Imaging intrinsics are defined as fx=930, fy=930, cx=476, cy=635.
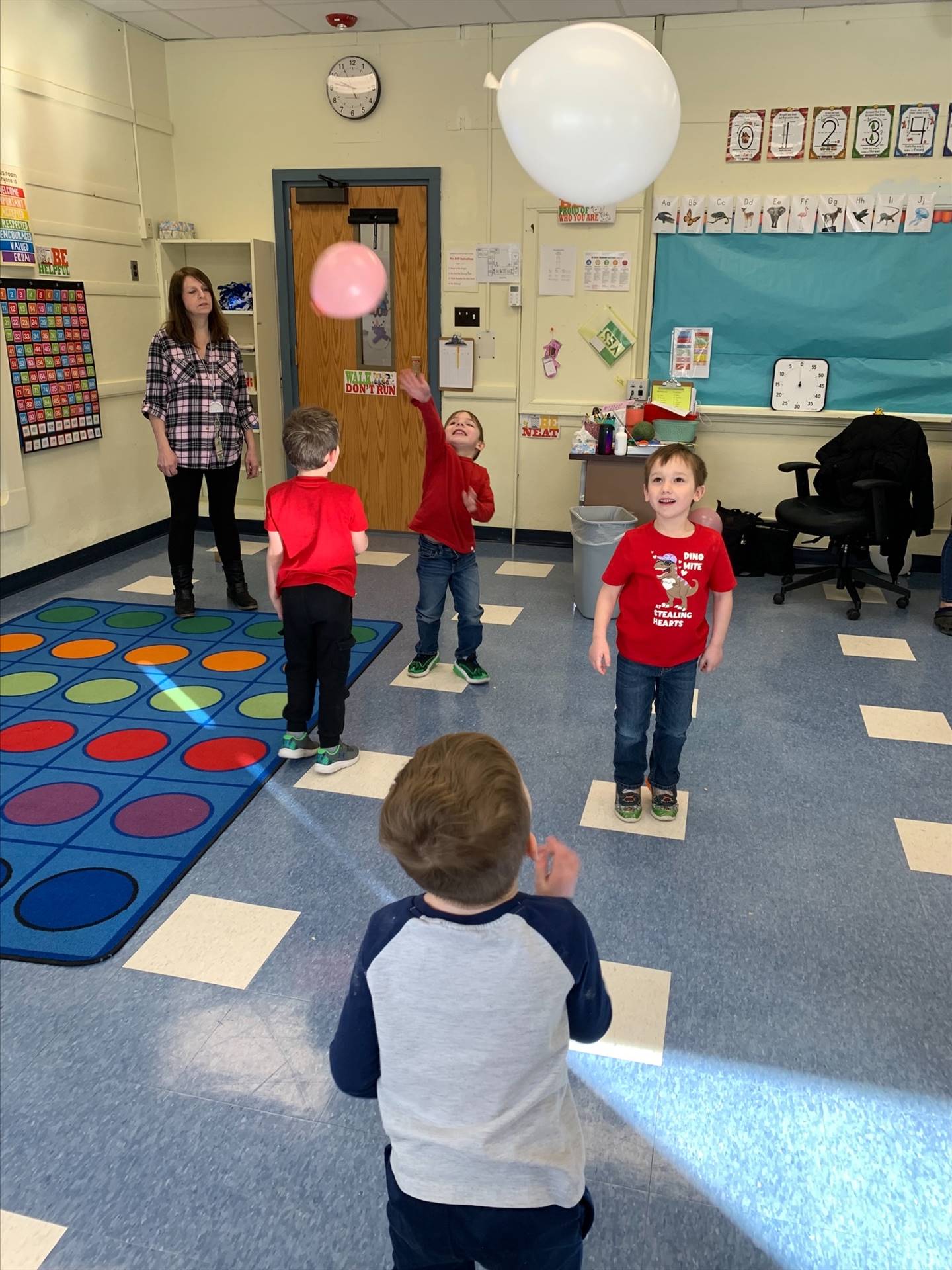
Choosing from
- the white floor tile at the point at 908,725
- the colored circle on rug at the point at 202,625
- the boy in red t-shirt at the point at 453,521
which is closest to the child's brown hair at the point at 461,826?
the boy in red t-shirt at the point at 453,521

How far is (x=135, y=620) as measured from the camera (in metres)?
3.95

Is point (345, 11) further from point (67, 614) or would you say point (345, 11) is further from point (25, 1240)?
point (25, 1240)

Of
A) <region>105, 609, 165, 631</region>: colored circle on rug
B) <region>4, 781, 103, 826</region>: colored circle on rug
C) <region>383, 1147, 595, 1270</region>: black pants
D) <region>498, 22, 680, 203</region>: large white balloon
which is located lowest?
<region>4, 781, 103, 826</region>: colored circle on rug

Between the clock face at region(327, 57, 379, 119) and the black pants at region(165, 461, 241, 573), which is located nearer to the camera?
the black pants at region(165, 461, 241, 573)

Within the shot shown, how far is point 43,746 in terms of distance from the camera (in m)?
2.82

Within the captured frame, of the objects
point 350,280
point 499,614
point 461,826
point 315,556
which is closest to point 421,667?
point 499,614

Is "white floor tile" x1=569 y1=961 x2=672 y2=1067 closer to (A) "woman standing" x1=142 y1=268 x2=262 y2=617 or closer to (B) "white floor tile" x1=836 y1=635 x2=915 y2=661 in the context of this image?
(B) "white floor tile" x1=836 y1=635 x2=915 y2=661

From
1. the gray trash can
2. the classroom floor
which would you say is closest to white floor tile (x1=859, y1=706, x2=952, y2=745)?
the classroom floor

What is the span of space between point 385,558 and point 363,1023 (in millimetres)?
4214

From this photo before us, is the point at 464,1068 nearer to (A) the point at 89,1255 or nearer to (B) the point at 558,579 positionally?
(A) the point at 89,1255

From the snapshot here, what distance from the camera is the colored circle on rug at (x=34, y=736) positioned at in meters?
2.82

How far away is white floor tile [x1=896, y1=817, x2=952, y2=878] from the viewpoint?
2.30 meters

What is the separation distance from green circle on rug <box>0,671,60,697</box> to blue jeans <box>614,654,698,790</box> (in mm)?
2037

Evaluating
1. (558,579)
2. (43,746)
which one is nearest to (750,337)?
(558,579)
